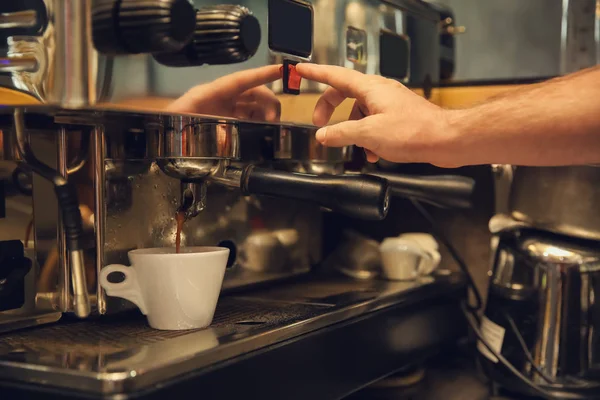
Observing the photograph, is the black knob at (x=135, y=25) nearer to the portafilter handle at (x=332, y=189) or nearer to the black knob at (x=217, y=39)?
the black knob at (x=217, y=39)

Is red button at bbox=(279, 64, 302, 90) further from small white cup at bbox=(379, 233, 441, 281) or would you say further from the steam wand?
small white cup at bbox=(379, 233, 441, 281)

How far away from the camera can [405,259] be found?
955 millimetres

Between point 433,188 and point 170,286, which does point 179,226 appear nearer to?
point 170,286

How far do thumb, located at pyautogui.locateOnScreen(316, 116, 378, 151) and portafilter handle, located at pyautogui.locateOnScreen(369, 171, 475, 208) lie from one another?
0.10 meters

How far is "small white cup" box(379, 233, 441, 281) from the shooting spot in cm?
95

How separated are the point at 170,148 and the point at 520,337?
0.46 meters

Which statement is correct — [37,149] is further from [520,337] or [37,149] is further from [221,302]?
[520,337]

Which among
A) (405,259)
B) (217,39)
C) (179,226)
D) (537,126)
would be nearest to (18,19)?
(217,39)

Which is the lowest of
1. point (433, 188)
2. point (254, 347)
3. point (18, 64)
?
point (254, 347)

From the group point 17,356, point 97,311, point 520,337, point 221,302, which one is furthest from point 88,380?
point 520,337

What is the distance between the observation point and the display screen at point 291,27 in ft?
2.23

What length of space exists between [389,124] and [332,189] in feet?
0.25

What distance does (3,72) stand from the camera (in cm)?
52

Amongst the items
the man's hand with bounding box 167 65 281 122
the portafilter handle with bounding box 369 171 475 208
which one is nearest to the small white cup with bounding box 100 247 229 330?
the man's hand with bounding box 167 65 281 122
